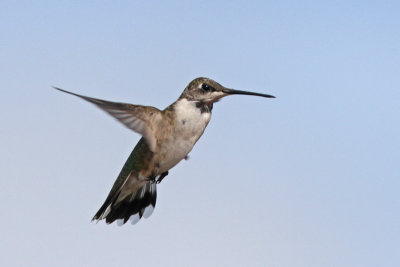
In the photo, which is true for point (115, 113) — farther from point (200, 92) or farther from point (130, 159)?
point (130, 159)

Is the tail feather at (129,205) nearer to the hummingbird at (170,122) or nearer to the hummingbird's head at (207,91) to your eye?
the hummingbird at (170,122)

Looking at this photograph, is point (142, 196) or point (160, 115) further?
point (142, 196)

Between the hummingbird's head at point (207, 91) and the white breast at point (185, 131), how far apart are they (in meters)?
0.07

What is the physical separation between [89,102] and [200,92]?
3.20 feet

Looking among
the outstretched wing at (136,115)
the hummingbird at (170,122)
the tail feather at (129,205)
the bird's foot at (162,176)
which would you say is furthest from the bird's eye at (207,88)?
the tail feather at (129,205)

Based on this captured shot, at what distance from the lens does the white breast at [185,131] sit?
12.2 feet

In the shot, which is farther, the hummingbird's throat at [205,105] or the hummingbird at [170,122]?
the hummingbird's throat at [205,105]

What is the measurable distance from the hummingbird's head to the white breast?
0.07 metres

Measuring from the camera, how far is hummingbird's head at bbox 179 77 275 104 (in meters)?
3.80

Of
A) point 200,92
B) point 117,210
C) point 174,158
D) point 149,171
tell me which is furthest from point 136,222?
point 200,92

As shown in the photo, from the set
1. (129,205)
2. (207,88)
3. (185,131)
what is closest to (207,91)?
(207,88)

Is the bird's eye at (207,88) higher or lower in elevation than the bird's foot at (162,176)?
higher

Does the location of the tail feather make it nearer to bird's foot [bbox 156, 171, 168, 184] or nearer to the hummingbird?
bird's foot [bbox 156, 171, 168, 184]

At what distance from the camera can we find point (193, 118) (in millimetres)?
3738
